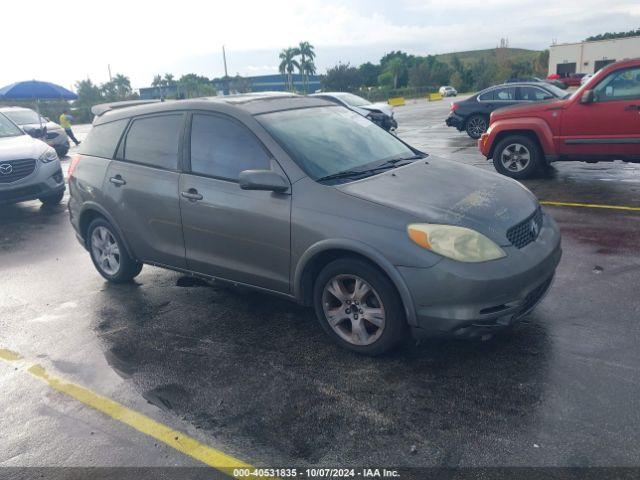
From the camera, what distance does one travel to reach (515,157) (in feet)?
31.2

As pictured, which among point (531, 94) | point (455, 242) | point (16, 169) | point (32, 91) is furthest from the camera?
point (32, 91)

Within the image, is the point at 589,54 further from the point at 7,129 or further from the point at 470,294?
the point at 470,294

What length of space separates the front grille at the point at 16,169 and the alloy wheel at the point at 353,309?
7.51 m

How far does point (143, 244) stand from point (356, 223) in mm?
2406

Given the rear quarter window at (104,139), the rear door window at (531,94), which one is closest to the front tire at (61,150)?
the rear quarter window at (104,139)

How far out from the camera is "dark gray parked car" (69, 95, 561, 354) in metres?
3.43

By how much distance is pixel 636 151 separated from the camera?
7988 mm

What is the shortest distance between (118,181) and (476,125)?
533 inches

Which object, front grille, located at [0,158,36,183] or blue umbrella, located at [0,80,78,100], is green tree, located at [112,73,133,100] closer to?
blue umbrella, located at [0,80,78,100]

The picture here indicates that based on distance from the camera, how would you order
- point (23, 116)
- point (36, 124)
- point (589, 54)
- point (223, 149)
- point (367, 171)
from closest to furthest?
point (367, 171) < point (223, 149) < point (36, 124) < point (23, 116) < point (589, 54)

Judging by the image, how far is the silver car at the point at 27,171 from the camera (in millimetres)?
9047

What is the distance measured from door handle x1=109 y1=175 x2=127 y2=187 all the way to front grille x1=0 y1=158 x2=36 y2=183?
5030mm

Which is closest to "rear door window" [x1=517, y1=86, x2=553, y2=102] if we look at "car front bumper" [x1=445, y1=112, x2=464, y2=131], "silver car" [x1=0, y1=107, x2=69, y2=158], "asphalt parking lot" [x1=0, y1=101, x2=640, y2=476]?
"car front bumper" [x1=445, y1=112, x2=464, y2=131]

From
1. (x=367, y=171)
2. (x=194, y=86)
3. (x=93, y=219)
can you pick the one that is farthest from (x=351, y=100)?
(x=194, y=86)
